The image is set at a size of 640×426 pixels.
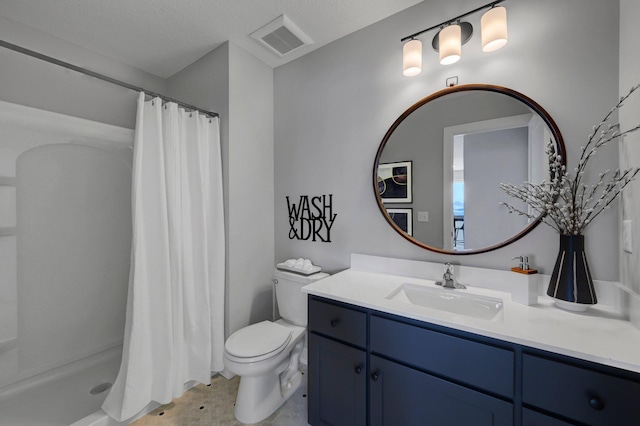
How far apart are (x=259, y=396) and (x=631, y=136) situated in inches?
86.6

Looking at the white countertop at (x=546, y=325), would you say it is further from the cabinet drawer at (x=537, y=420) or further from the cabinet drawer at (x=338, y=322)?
the cabinet drawer at (x=537, y=420)

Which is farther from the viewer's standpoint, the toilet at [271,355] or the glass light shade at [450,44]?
the toilet at [271,355]

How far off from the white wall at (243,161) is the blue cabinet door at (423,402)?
4.00 ft

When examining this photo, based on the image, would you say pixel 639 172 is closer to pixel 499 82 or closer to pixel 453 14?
pixel 499 82

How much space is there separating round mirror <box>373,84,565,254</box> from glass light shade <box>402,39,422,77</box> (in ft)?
0.61

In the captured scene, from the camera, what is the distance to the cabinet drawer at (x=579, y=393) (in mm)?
740

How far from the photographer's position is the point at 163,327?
1.62 metres

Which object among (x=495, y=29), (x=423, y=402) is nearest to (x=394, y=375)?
(x=423, y=402)

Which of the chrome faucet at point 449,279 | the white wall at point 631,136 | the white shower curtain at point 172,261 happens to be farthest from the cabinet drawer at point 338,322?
the white wall at point 631,136

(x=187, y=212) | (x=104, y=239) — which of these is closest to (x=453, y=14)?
(x=187, y=212)

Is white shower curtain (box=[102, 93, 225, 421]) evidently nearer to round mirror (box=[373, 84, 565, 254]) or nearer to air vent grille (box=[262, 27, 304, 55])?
air vent grille (box=[262, 27, 304, 55])

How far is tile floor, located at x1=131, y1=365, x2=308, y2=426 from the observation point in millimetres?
1535

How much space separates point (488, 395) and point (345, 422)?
704mm

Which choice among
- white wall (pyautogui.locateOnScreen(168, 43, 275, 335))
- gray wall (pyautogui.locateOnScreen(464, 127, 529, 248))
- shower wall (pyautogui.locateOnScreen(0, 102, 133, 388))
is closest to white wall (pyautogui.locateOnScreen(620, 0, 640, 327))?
gray wall (pyautogui.locateOnScreen(464, 127, 529, 248))
